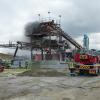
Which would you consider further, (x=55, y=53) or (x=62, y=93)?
(x=55, y=53)

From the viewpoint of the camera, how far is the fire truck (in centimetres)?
3876

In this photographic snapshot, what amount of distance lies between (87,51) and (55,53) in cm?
4926

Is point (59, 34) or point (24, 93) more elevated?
point (59, 34)

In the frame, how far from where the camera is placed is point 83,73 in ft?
131

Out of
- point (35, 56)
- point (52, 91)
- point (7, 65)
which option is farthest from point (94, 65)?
point (35, 56)

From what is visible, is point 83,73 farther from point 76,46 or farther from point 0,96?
point 76,46

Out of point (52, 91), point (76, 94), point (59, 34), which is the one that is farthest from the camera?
point (59, 34)

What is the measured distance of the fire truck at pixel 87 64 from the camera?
38756 millimetres

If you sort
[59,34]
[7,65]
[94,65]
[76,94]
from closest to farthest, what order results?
[76,94], [94,65], [7,65], [59,34]

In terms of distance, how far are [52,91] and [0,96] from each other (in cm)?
344

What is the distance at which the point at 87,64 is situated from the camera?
39781mm

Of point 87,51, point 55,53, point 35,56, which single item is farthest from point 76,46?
point 87,51

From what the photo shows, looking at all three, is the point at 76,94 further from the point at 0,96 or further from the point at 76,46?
the point at 76,46

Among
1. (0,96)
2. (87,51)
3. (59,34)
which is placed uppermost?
(59,34)
